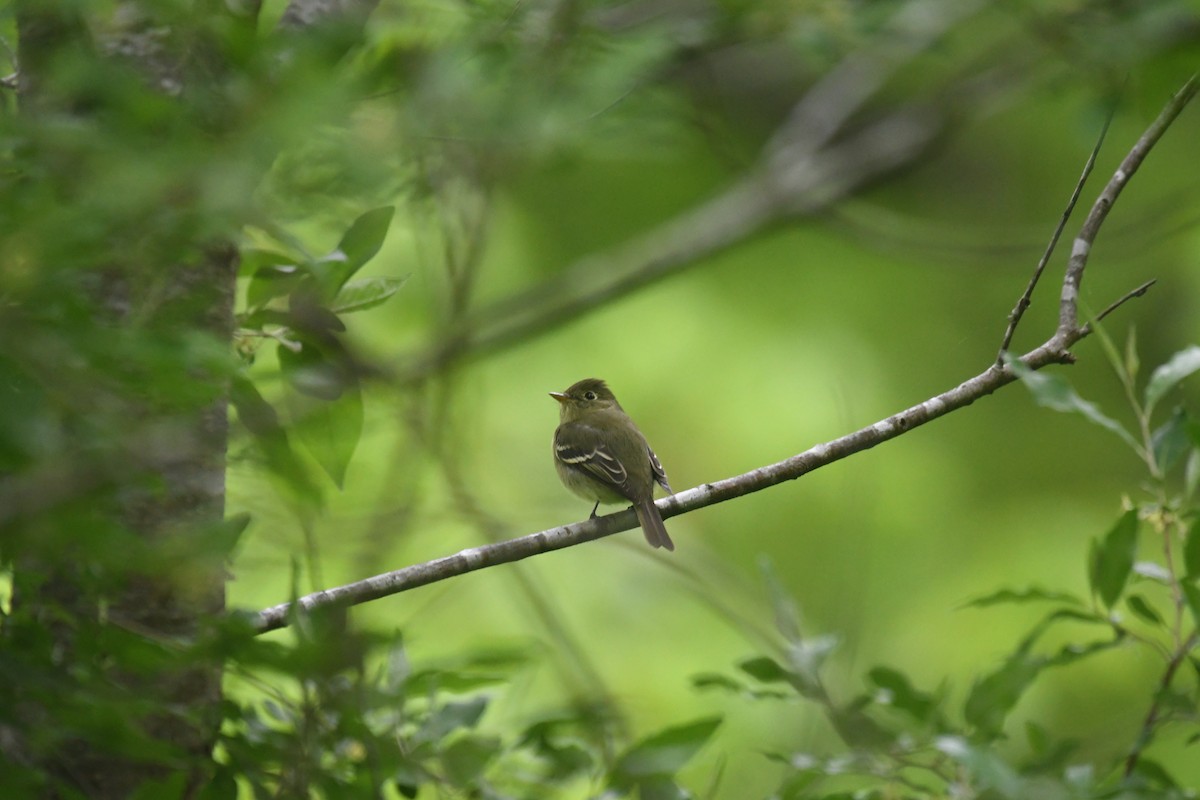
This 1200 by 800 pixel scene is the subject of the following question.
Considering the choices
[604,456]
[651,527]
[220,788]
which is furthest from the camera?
[604,456]

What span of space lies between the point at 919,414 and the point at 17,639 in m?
1.60

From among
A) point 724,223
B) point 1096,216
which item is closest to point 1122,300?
point 1096,216

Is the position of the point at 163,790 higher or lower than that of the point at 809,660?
lower

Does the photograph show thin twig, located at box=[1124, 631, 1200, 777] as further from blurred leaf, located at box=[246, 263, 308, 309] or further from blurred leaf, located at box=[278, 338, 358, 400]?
blurred leaf, located at box=[246, 263, 308, 309]

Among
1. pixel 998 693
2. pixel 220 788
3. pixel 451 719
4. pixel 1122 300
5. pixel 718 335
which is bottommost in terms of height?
pixel 718 335

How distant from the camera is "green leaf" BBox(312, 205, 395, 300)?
203 centimetres

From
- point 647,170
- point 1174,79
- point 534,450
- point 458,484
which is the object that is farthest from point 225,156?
point 647,170

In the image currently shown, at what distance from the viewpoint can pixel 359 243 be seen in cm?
207

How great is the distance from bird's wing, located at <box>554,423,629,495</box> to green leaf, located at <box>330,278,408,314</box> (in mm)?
1924

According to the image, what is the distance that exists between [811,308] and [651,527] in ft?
10.3

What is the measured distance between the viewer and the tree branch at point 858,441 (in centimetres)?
212

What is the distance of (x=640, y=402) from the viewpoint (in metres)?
6.00

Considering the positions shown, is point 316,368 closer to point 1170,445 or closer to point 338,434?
point 338,434

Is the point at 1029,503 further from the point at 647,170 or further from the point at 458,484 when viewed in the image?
the point at 458,484
